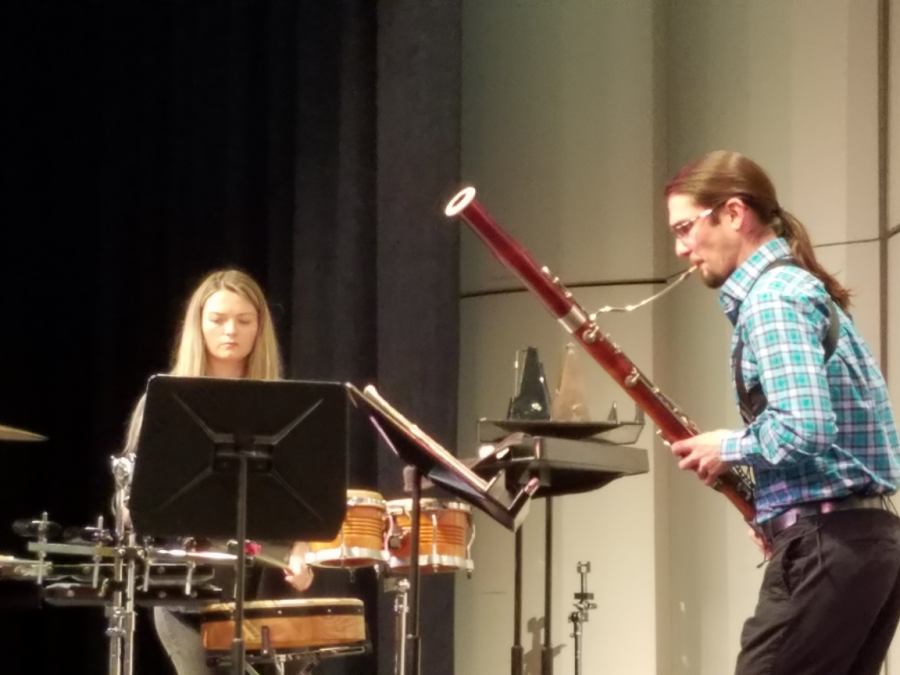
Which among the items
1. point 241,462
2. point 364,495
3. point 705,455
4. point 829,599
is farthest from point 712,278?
point 364,495

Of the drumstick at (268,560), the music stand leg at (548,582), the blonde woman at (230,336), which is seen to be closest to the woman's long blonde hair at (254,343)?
the blonde woman at (230,336)

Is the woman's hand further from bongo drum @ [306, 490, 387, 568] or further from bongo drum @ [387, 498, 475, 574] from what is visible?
bongo drum @ [387, 498, 475, 574]

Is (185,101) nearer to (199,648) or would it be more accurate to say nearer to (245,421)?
(199,648)

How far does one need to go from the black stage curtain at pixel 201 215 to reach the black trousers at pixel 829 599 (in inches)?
104

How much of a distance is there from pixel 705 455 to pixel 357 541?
1.81m

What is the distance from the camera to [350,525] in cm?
403

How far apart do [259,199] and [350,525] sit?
2.01m

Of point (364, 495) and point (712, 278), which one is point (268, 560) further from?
point (712, 278)

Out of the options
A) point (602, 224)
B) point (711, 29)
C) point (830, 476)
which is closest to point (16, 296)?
point (602, 224)

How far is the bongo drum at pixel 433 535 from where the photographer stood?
4184 mm

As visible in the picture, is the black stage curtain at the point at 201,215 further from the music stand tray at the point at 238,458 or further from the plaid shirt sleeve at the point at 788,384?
the plaid shirt sleeve at the point at 788,384

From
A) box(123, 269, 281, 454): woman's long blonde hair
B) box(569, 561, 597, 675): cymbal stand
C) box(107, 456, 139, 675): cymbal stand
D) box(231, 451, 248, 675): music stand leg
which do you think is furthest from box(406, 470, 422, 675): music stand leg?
box(569, 561, 597, 675): cymbal stand

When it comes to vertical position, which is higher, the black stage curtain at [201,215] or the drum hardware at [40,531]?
the black stage curtain at [201,215]

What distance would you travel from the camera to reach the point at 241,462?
273 centimetres
